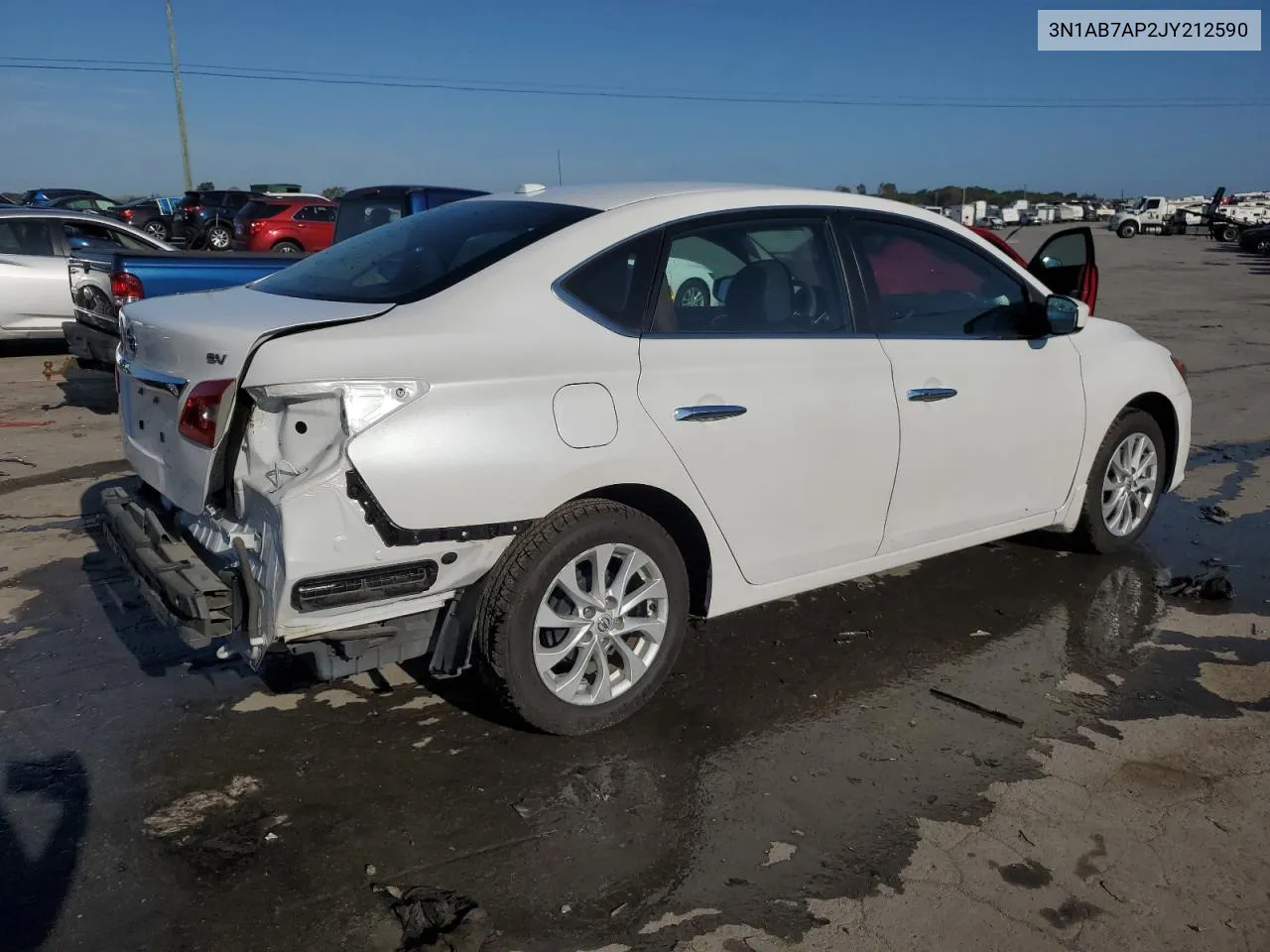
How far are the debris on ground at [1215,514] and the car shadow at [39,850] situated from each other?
228 inches

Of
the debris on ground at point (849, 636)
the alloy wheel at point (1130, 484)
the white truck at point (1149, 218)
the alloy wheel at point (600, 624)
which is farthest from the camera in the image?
the white truck at point (1149, 218)

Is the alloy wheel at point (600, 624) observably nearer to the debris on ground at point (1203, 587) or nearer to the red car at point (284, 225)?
the debris on ground at point (1203, 587)

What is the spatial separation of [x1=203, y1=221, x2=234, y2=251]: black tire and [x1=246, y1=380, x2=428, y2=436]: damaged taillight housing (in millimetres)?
24481


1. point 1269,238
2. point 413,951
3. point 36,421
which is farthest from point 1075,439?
point 1269,238

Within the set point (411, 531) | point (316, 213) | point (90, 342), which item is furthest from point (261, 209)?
point (411, 531)

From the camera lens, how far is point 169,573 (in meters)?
3.28

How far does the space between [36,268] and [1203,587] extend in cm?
1145

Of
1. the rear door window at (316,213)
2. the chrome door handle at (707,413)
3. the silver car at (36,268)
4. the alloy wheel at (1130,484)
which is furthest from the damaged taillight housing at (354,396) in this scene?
the rear door window at (316,213)

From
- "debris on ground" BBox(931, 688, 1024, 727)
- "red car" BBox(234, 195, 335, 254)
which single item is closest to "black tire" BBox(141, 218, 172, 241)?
"red car" BBox(234, 195, 335, 254)

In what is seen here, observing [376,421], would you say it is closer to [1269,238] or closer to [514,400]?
[514,400]

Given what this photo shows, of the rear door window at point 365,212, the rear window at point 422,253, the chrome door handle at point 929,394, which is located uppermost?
the rear door window at point 365,212

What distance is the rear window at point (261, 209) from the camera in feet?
73.0

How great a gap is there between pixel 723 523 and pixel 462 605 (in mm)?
964

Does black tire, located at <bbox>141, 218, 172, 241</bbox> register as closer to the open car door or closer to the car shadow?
the open car door
